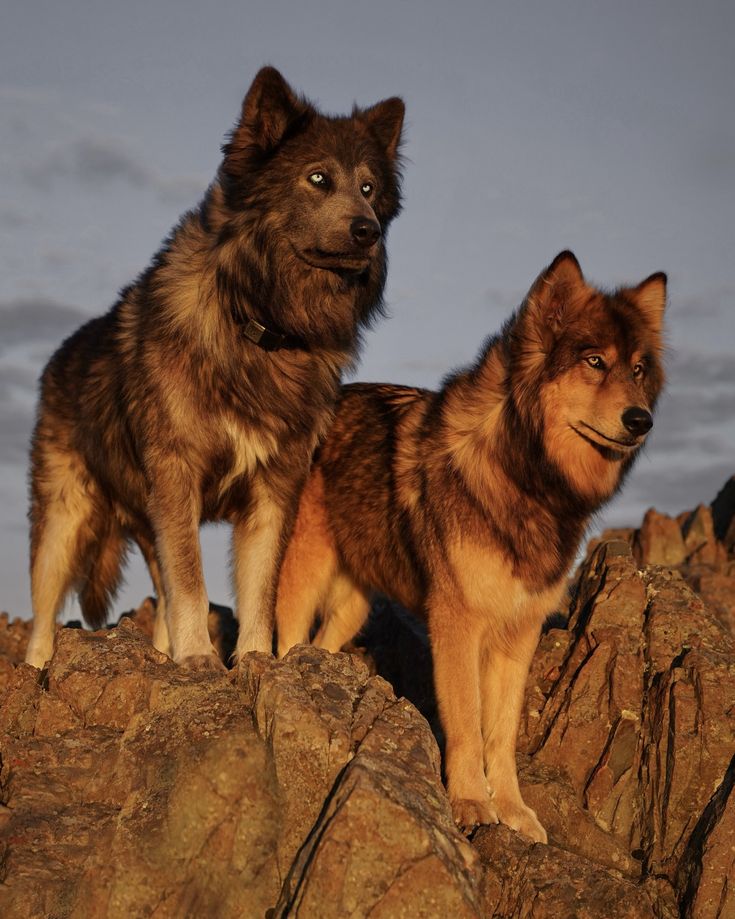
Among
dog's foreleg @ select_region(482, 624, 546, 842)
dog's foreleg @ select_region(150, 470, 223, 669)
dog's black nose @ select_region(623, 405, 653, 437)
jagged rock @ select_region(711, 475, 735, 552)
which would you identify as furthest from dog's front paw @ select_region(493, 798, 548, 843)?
jagged rock @ select_region(711, 475, 735, 552)

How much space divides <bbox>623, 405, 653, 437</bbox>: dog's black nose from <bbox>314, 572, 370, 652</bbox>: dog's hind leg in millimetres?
2737

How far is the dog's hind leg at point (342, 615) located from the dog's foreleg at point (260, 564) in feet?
3.84

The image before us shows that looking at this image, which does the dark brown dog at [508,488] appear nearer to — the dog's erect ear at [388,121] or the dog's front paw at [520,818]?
the dog's front paw at [520,818]

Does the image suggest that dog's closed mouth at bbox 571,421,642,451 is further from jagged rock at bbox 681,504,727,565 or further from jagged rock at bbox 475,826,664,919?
jagged rock at bbox 681,504,727,565

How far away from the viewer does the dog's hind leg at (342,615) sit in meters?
8.15

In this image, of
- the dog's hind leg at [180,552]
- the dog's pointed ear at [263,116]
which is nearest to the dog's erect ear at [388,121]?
the dog's pointed ear at [263,116]

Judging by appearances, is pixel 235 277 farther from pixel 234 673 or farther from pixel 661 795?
pixel 661 795

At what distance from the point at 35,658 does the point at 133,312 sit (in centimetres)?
251

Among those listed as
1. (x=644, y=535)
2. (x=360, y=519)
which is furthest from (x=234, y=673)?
(x=644, y=535)

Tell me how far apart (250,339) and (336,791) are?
297cm

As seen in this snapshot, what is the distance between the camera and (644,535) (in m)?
16.8

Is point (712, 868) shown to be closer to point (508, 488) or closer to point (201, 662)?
point (508, 488)

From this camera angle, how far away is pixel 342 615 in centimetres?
826

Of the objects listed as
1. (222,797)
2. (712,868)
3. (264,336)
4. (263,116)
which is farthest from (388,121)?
(712,868)
